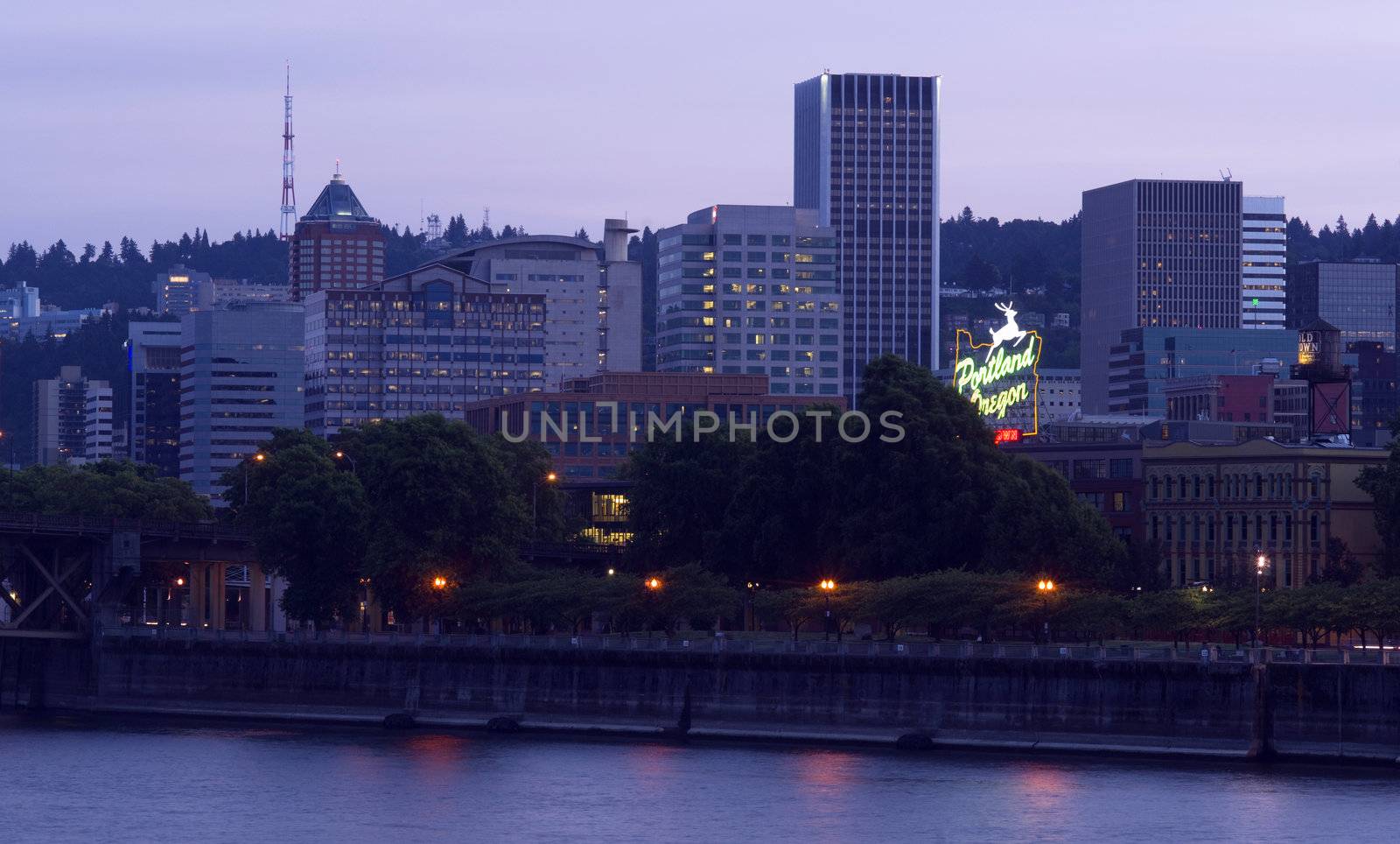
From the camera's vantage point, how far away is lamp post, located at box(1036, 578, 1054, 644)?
139 m

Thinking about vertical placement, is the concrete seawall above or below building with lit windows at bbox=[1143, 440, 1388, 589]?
below

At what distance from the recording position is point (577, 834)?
102 metres

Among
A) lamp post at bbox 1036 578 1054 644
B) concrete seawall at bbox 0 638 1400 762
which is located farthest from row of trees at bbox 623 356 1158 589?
concrete seawall at bbox 0 638 1400 762

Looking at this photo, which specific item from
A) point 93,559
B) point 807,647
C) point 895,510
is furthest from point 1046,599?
point 93,559

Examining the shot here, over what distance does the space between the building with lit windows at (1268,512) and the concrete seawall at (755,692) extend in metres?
47.8

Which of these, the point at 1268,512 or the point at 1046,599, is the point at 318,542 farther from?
the point at 1268,512

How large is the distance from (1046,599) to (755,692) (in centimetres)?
1698

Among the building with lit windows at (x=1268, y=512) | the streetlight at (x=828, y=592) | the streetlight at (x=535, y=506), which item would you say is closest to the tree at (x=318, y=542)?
the streetlight at (x=535, y=506)

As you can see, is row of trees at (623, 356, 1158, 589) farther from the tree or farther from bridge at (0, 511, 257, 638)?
bridge at (0, 511, 257, 638)

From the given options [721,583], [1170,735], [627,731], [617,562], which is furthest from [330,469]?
[1170,735]

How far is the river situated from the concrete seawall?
99.6 inches

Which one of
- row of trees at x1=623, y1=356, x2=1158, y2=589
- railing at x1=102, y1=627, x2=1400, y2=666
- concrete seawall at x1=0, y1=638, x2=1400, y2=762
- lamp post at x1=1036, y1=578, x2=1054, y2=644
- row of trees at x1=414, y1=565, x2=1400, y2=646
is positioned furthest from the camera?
row of trees at x1=623, y1=356, x2=1158, y2=589

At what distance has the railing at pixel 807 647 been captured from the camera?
398 ft

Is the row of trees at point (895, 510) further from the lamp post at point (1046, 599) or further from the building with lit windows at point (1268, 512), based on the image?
the building with lit windows at point (1268, 512)
